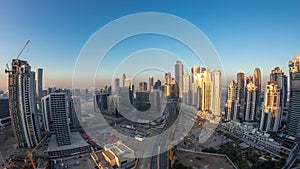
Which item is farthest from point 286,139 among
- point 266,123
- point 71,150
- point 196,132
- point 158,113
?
point 71,150

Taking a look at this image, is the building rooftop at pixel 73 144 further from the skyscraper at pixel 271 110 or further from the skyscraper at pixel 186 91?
the skyscraper at pixel 271 110

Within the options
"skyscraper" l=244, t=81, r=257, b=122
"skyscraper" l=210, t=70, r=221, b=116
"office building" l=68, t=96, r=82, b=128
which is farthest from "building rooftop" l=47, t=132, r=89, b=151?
"skyscraper" l=244, t=81, r=257, b=122

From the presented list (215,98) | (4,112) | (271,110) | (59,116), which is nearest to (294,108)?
(271,110)

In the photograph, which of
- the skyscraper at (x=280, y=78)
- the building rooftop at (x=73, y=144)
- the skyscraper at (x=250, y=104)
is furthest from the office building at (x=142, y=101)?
the skyscraper at (x=280, y=78)

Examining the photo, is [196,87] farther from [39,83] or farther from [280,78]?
[39,83]

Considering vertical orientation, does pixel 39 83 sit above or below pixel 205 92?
above

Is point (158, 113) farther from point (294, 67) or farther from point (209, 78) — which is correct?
point (294, 67)
